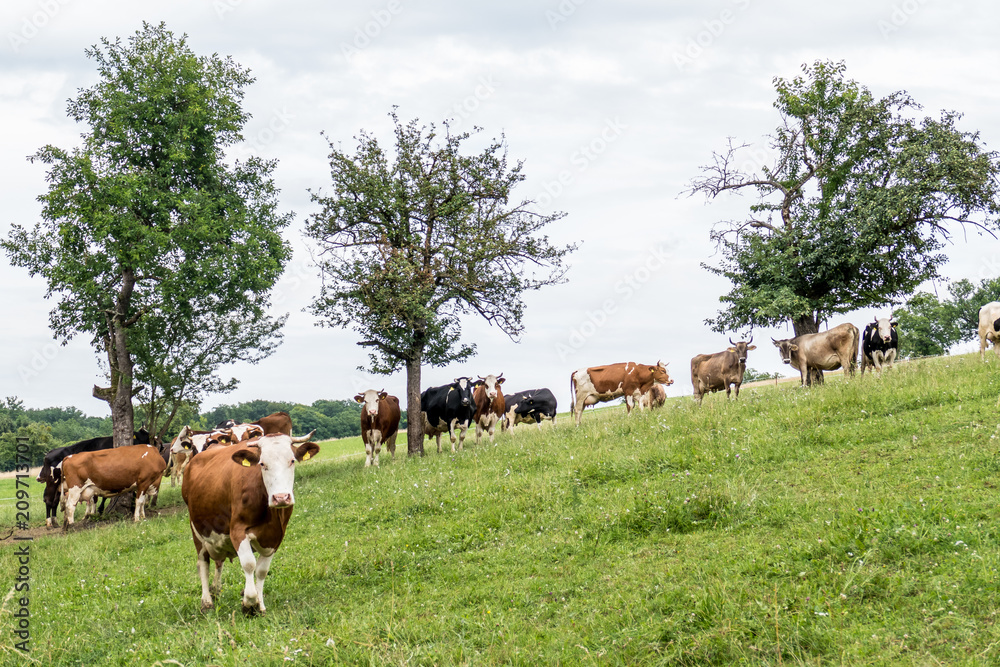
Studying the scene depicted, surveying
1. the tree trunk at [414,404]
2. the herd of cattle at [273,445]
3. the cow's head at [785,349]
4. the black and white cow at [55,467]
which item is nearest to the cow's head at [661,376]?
the herd of cattle at [273,445]

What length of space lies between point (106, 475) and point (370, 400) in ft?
26.1

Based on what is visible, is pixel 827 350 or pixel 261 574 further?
pixel 827 350

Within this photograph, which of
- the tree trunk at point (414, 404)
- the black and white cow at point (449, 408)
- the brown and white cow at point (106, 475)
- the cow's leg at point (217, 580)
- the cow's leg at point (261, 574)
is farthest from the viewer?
the black and white cow at point (449, 408)

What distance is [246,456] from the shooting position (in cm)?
853

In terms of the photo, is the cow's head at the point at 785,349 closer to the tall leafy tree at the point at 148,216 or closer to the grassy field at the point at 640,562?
the grassy field at the point at 640,562

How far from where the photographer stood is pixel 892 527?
7895 mm

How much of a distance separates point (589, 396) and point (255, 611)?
1910cm

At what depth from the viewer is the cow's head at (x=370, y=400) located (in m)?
23.6

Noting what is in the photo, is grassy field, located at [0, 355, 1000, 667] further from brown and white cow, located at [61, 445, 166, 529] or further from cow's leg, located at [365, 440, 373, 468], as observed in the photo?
cow's leg, located at [365, 440, 373, 468]

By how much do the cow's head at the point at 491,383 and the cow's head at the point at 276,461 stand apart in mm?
18351

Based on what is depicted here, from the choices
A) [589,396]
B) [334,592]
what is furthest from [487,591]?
[589,396]

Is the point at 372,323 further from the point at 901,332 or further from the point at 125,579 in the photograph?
the point at 901,332

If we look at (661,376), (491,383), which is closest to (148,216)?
(491,383)

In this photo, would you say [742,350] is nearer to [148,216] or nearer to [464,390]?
[464,390]
